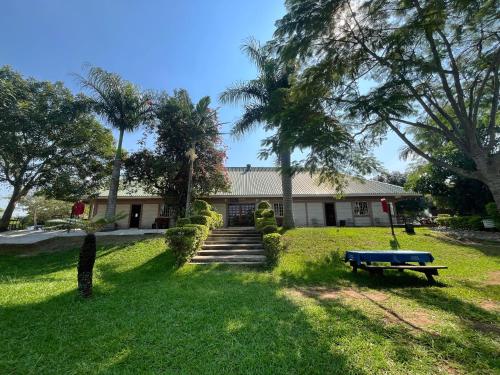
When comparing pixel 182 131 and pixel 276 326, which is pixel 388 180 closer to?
pixel 182 131

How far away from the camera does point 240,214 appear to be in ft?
66.4

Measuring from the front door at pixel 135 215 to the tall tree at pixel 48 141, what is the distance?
10.7ft

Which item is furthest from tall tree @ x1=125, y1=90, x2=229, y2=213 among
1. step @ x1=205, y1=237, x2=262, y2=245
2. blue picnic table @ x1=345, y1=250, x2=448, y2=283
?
blue picnic table @ x1=345, y1=250, x2=448, y2=283

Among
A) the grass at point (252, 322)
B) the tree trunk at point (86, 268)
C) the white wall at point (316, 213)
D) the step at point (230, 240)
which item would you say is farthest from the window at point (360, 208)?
the tree trunk at point (86, 268)

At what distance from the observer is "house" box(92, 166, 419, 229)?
65.8ft

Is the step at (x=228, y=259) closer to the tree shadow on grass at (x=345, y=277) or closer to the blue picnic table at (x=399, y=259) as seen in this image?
the tree shadow on grass at (x=345, y=277)

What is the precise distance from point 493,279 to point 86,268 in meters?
11.2

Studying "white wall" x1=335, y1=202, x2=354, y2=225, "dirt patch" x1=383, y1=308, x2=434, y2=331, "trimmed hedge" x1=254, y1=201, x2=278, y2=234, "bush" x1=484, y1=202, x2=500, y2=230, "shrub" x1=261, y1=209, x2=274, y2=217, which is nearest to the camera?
"dirt patch" x1=383, y1=308, x2=434, y2=331

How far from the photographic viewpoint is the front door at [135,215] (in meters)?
20.6

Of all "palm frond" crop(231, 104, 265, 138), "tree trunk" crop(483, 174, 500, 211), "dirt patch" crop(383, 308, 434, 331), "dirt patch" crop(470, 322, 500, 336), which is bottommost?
"dirt patch" crop(470, 322, 500, 336)

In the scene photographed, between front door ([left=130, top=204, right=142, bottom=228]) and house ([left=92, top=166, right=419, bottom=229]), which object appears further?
front door ([left=130, top=204, right=142, bottom=228])

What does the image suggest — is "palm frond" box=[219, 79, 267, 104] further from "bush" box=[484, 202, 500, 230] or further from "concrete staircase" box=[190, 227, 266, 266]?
"bush" box=[484, 202, 500, 230]

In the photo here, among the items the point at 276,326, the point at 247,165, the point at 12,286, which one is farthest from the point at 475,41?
the point at 247,165

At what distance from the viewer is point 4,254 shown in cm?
1158
